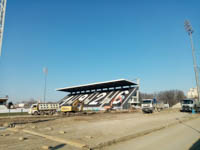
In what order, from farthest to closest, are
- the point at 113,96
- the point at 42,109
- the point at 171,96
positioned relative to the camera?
the point at 171,96
the point at 113,96
the point at 42,109

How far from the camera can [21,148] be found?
25.3ft

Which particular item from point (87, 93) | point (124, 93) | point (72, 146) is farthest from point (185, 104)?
point (87, 93)

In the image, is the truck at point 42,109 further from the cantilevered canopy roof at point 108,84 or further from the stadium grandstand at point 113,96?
the cantilevered canopy roof at point 108,84

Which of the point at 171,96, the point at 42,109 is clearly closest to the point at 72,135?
the point at 42,109

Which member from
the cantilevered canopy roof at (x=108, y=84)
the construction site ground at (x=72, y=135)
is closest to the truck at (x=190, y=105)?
the construction site ground at (x=72, y=135)

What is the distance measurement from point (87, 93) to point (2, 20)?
6735 cm

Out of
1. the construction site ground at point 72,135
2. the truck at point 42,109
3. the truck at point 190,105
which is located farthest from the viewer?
the truck at point 42,109

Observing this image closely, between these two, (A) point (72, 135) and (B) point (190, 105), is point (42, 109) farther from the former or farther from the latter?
(B) point (190, 105)

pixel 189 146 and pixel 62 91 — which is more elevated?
pixel 62 91

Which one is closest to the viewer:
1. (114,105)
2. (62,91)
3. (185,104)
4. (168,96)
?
(185,104)

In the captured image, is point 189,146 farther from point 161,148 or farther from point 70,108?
point 70,108

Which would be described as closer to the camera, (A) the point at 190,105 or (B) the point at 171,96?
(A) the point at 190,105

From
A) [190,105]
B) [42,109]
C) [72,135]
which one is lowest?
→ [42,109]

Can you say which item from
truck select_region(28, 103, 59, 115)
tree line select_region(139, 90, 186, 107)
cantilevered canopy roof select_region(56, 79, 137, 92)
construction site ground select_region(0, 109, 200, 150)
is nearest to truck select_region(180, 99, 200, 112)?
construction site ground select_region(0, 109, 200, 150)
